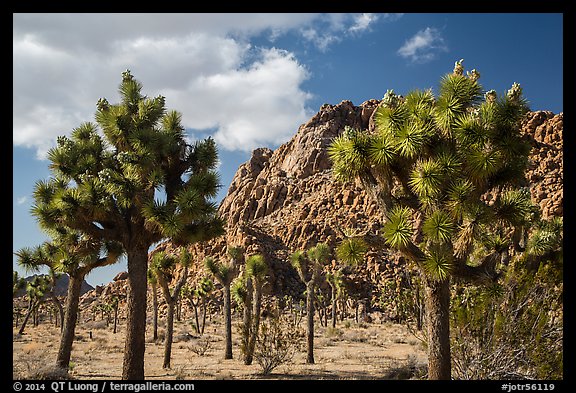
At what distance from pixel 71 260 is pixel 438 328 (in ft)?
33.1

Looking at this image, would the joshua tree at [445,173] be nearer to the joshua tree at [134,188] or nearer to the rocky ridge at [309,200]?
the joshua tree at [134,188]

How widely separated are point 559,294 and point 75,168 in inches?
427

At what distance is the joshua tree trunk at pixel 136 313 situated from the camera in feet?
35.8

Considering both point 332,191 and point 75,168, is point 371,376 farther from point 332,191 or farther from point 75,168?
point 332,191

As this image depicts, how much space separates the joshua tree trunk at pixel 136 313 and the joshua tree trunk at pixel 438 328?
650 cm

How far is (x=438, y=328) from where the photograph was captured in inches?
348

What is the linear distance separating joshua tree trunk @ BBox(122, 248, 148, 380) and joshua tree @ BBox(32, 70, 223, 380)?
2cm

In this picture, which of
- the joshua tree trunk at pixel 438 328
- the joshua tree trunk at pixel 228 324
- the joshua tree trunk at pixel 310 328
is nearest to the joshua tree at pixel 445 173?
the joshua tree trunk at pixel 438 328

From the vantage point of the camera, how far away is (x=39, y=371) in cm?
1247

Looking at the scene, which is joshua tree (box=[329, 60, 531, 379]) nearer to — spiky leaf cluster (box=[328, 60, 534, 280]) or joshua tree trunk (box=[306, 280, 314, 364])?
spiky leaf cluster (box=[328, 60, 534, 280])

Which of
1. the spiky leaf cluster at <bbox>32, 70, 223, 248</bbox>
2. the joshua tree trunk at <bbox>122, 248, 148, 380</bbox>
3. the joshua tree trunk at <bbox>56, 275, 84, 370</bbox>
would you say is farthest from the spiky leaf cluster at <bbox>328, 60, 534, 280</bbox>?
the joshua tree trunk at <bbox>56, 275, 84, 370</bbox>

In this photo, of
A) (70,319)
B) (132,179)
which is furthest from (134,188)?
(70,319)

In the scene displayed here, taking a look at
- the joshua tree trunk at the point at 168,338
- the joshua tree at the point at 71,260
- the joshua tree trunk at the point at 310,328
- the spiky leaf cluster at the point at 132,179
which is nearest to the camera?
the spiky leaf cluster at the point at 132,179

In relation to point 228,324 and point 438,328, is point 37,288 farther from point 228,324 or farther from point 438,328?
point 438,328
